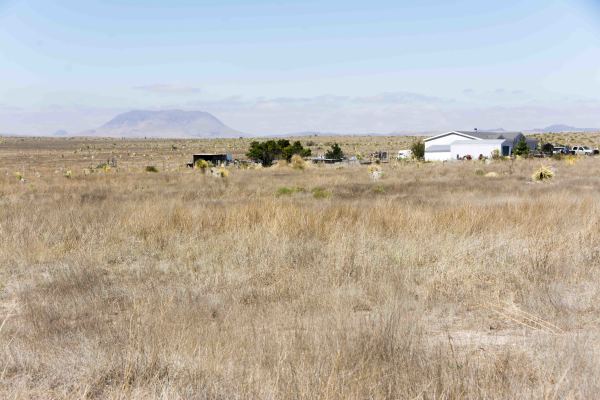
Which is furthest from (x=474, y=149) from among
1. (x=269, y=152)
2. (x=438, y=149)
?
(x=269, y=152)

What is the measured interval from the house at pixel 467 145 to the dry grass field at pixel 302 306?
4956 cm

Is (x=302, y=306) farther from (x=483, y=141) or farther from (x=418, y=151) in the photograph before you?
(x=483, y=141)

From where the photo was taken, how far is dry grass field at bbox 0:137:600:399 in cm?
344

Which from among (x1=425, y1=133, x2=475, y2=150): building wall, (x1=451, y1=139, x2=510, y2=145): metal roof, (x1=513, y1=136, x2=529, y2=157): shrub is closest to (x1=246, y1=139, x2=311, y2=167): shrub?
(x1=451, y1=139, x2=510, y2=145): metal roof

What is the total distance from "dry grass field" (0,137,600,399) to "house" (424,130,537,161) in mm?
49563

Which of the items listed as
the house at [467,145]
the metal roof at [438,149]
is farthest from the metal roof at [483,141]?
the metal roof at [438,149]

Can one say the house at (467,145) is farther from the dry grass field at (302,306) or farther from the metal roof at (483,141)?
→ the dry grass field at (302,306)

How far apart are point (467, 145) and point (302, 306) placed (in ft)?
189

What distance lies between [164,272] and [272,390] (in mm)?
3944

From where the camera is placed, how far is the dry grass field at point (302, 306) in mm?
3436

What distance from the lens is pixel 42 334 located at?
4516 millimetres

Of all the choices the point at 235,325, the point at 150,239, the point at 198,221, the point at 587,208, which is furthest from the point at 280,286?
the point at 587,208

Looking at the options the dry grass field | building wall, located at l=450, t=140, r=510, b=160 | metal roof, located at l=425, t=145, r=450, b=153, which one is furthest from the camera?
metal roof, located at l=425, t=145, r=450, b=153

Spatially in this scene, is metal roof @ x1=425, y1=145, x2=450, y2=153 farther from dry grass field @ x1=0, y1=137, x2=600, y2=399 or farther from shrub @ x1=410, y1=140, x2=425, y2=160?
dry grass field @ x1=0, y1=137, x2=600, y2=399
